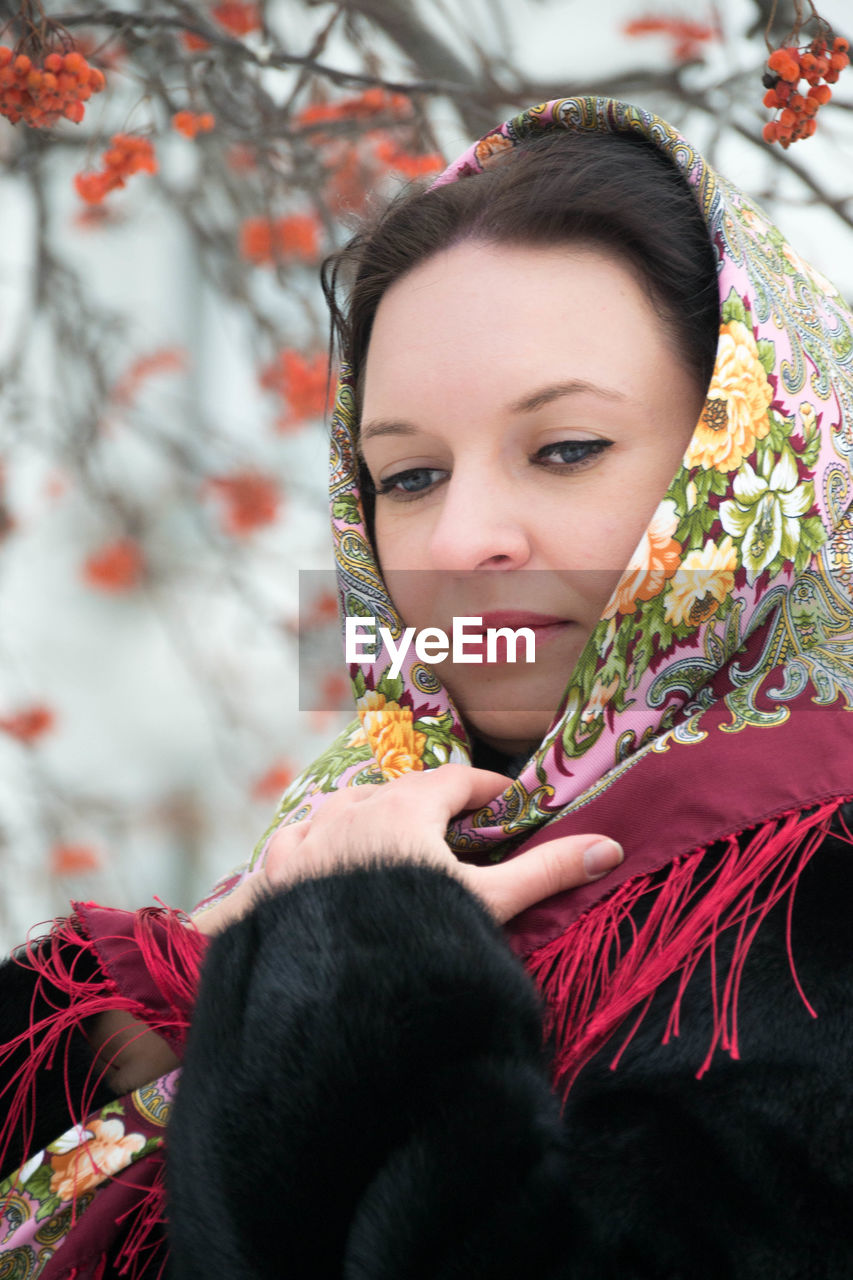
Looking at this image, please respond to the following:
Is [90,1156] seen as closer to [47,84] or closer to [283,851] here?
[283,851]

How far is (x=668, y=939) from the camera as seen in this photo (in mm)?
823

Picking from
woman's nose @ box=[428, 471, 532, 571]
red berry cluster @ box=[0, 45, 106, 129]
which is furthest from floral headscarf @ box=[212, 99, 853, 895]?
red berry cluster @ box=[0, 45, 106, 129]

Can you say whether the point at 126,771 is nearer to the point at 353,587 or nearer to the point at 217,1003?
the point at 353,587

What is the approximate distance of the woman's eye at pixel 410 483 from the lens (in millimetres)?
1209

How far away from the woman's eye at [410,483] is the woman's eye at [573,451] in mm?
150

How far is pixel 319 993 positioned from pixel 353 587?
60cm

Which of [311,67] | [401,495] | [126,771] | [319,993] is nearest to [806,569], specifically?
[401,495]

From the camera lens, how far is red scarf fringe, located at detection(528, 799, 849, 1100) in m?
0.79

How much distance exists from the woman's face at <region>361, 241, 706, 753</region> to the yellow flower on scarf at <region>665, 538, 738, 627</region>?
0.09 meters

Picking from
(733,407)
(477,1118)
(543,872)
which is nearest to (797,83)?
(733,407)

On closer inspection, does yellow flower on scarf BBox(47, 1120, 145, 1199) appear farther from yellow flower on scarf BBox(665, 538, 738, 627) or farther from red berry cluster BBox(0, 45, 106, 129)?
red berry cluster BBox(0, 45, 106, 129)

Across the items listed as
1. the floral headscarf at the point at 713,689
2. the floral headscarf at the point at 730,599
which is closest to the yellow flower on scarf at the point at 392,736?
the floral headscarf at the point at 713,689

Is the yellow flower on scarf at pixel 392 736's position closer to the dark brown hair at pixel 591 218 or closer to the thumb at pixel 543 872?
the thumb at pixel 543 872

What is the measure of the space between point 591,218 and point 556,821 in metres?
0.61
